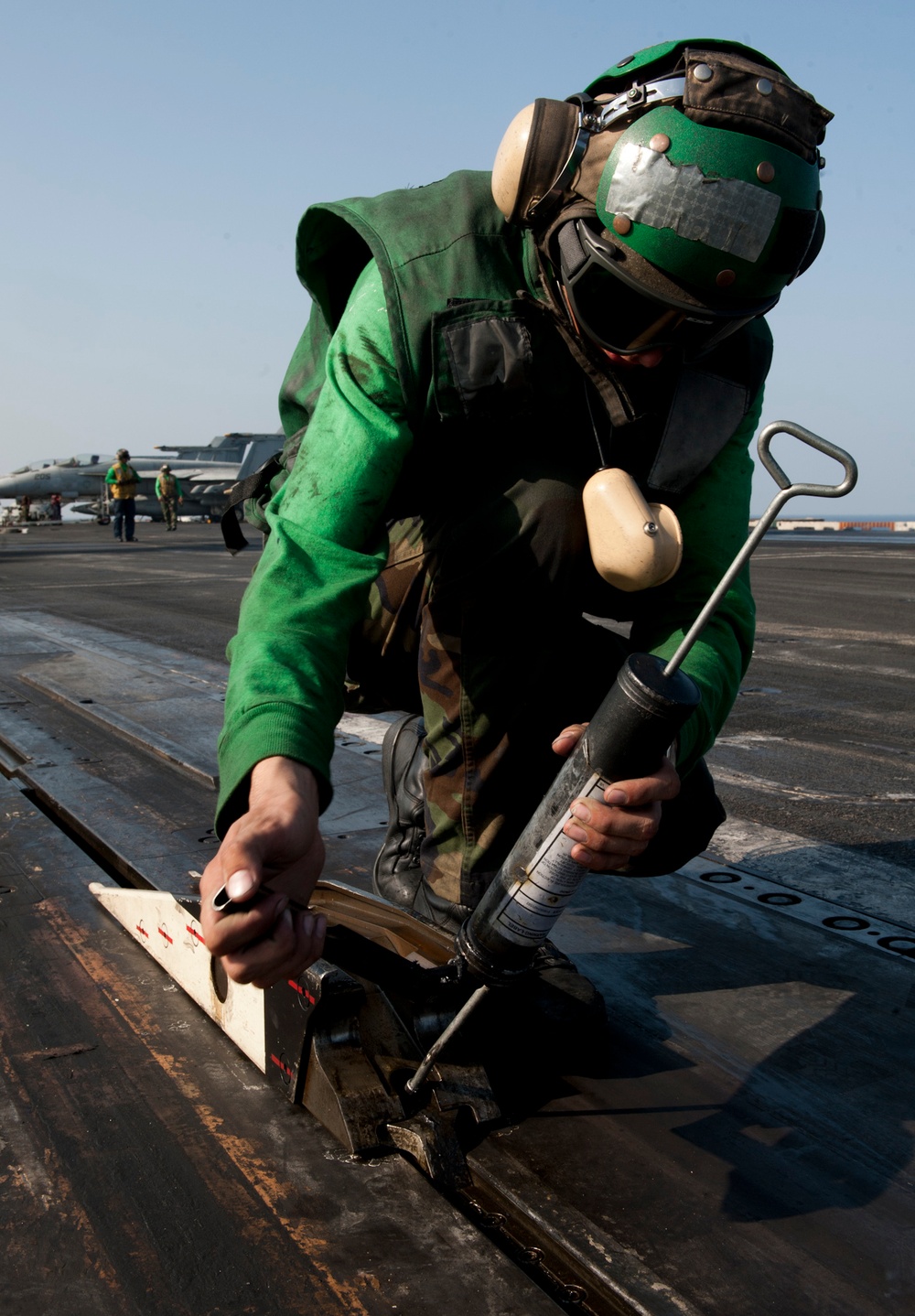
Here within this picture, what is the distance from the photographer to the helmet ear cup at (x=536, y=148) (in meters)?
1.69

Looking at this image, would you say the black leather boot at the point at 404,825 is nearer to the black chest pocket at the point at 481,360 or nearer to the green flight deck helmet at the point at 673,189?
the black chest pocket at the point at 481,360

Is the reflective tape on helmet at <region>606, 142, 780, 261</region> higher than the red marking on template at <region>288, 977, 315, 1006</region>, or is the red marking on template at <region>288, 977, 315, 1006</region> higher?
the reflective tape on helmet at <region>606, 142, 780, 261</region>

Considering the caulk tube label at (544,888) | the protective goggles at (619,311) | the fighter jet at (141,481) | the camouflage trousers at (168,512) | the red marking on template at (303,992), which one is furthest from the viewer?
the fighter jet at (141,481)

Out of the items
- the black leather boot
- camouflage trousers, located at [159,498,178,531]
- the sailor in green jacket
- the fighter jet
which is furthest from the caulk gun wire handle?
the fighter jet

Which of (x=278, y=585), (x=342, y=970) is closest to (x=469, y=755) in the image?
(x=342, y=970)

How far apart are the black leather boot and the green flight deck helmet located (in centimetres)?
96

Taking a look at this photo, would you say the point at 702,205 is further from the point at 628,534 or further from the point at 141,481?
the point at 141,481

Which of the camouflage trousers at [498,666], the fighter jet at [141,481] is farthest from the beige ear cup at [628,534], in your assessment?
the fighter jet at [141,481]

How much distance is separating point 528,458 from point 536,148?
496 mm

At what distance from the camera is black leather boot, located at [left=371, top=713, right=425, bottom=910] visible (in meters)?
2.27

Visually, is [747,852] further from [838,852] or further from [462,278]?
[462,278]

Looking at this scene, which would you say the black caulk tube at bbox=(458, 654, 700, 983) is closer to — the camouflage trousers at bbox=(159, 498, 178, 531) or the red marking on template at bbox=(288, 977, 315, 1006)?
the red marking on template at bbox=(288, 977, 315, 1006)

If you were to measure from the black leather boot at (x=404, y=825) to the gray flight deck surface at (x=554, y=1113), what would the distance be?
248mm

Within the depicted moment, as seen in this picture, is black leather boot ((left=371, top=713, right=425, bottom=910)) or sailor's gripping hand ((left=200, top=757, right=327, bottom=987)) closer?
sailor's gripping hand ((left=200, top=757, right=327, bottom=987))
